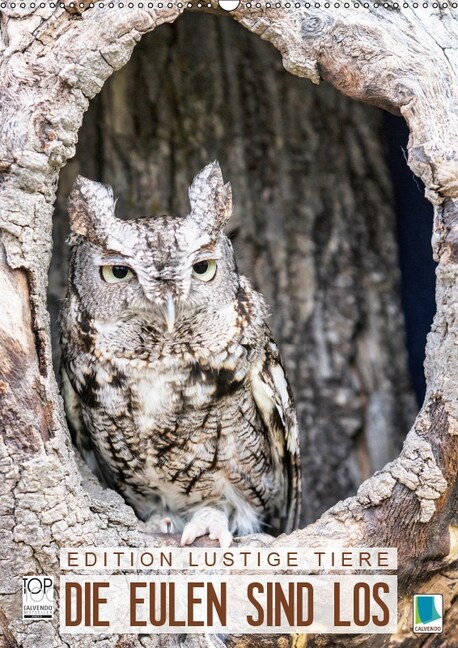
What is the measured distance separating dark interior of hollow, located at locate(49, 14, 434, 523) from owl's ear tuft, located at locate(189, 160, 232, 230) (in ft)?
2.85

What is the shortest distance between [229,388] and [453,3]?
4.37 ft

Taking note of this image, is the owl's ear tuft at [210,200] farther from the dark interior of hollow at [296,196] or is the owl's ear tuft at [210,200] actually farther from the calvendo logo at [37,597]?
the calvendo logo at [37,597]

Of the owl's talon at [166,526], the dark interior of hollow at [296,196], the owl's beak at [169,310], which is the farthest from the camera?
the dark interior of hollow at [296,196]

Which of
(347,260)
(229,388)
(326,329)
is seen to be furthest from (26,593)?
(347,260)

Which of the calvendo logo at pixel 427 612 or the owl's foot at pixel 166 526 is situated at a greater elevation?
the owl's foot at pixel 166 526

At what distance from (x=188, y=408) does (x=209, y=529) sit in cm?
37

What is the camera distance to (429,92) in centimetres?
215

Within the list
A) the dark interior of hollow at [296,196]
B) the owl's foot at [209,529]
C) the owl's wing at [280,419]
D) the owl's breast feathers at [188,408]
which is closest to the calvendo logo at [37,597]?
the owl's foot at [209,529]

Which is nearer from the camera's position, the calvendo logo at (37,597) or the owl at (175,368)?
the calvendo logo at (37,597)

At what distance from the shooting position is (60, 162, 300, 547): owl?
223 centimetres

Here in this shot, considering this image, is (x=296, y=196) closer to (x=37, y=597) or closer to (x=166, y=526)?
(x=166, y=526)

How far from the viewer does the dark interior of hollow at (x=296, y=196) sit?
10.5ft

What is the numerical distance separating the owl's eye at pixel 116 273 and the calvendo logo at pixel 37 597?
0.83 meters

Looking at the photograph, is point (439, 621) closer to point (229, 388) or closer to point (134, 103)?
point (229, 388)
